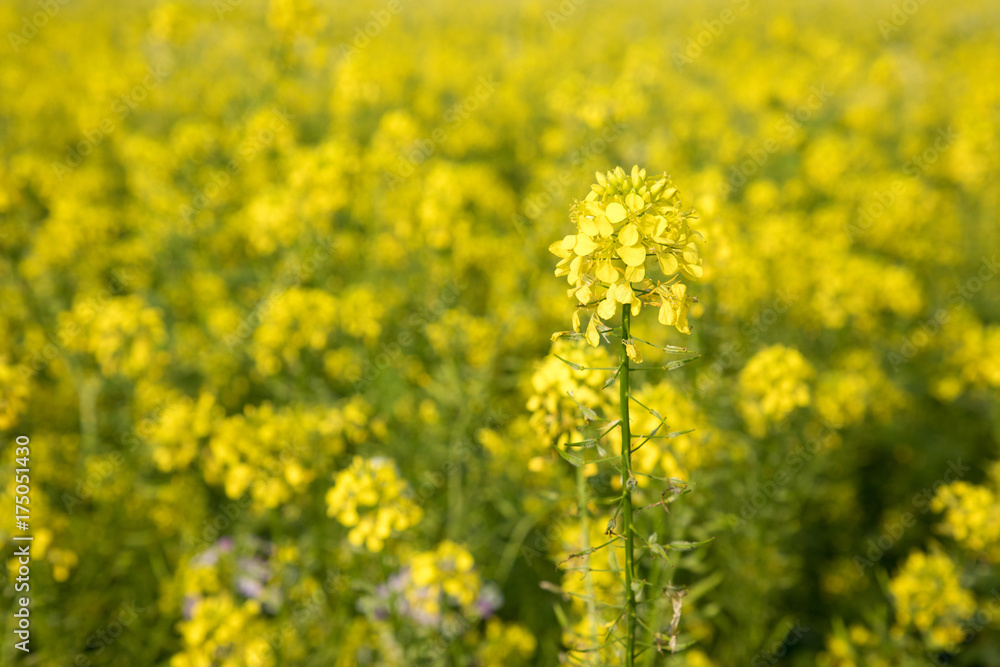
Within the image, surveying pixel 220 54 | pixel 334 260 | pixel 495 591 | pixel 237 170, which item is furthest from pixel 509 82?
pixel 495 591

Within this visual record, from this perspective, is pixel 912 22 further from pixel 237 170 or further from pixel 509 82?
pixel 237 170

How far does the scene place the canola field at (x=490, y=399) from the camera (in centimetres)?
206

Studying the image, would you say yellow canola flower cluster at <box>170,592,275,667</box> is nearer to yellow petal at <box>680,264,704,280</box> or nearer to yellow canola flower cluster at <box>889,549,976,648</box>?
yellow petal at <box>680,264,704,280</box>

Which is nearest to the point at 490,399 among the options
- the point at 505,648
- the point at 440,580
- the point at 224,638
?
the point at 505,648

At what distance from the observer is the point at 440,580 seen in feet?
6.88

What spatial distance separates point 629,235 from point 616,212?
0.16 ft

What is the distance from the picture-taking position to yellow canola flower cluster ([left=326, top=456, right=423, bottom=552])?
6.42 ft

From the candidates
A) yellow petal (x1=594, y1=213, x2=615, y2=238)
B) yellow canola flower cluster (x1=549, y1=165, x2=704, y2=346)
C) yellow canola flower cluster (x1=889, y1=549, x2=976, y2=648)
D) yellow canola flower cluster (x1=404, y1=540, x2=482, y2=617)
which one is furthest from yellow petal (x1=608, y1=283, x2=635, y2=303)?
yellow canola flower cluster (x1=889, y1=549, x2=976, y2=648)

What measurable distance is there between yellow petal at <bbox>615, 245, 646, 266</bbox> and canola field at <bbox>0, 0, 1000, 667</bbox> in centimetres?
2

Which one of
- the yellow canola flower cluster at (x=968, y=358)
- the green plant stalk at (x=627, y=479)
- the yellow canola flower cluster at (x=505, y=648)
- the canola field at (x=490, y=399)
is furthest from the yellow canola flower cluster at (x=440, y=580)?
the yellow canola flower cluster at (x=968, y=358)

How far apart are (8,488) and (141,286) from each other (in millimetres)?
2212

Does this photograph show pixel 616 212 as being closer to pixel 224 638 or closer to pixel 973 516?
pixel 224 638

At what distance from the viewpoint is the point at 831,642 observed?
2830 millimetres

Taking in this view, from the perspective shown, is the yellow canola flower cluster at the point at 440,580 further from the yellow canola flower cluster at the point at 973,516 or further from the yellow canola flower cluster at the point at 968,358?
the yellow canola flower cluster at the point at 968,358
